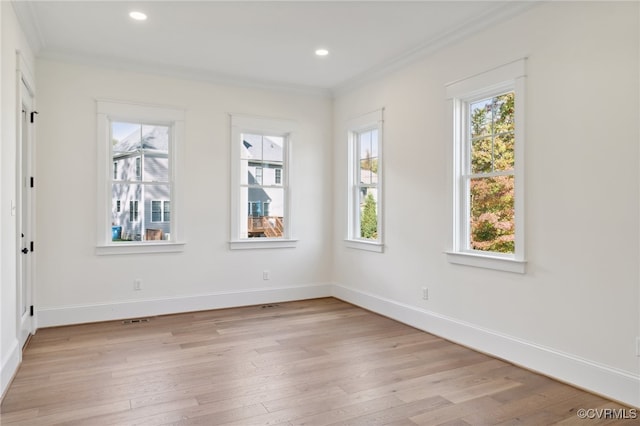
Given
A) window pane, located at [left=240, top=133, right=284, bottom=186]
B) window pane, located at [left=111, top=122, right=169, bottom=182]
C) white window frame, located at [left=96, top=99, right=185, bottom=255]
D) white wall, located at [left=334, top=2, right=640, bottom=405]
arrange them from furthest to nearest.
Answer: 1. window pane, located at [left=240, top=133, right=284, bottom=186]
2. window pane, located at [left=111, top=122, right=169, bottom=182]
3. white window frame, located at [left=96, top=99, right=185, bottom=255]
4. white wall, located at [left=334, top=2, right=640, bottom=405]

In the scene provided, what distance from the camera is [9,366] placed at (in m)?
3.08

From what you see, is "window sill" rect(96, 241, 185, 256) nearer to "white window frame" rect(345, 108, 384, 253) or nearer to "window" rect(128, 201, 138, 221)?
"window" rect(128, 201, 138, 221)

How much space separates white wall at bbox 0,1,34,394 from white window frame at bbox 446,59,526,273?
3.64m

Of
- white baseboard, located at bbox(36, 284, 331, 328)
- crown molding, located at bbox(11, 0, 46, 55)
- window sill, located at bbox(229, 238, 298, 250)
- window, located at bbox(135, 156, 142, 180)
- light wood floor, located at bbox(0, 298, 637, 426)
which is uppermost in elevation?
crown molding, located at bbox(11, 0, 46, 55)

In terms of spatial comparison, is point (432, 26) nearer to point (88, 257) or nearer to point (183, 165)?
point (183, 165)

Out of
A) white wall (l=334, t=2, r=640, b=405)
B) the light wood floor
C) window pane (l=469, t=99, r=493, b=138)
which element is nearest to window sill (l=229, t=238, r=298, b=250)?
the light wood floor

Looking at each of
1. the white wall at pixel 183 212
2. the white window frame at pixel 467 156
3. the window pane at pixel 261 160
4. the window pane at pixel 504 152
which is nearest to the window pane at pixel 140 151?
the white wall at pixel 183 212

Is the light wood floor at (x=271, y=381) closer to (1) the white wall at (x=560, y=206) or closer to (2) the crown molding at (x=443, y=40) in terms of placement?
(1) the white wall at (x=560, y=206)

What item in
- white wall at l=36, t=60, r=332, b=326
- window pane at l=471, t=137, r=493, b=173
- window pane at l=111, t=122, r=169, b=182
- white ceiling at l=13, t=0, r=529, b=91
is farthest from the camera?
window pane at l=111, t=122, r=169, b=182

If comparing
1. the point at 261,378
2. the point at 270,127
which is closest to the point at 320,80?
the point at 270,127

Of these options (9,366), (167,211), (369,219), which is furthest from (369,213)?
(9,366)

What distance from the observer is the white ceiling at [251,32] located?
355cm

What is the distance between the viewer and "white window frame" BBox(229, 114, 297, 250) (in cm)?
548

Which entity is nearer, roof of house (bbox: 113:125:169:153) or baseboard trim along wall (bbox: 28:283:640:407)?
baseboard trim along wall (bbox: 28:283:640:407)
